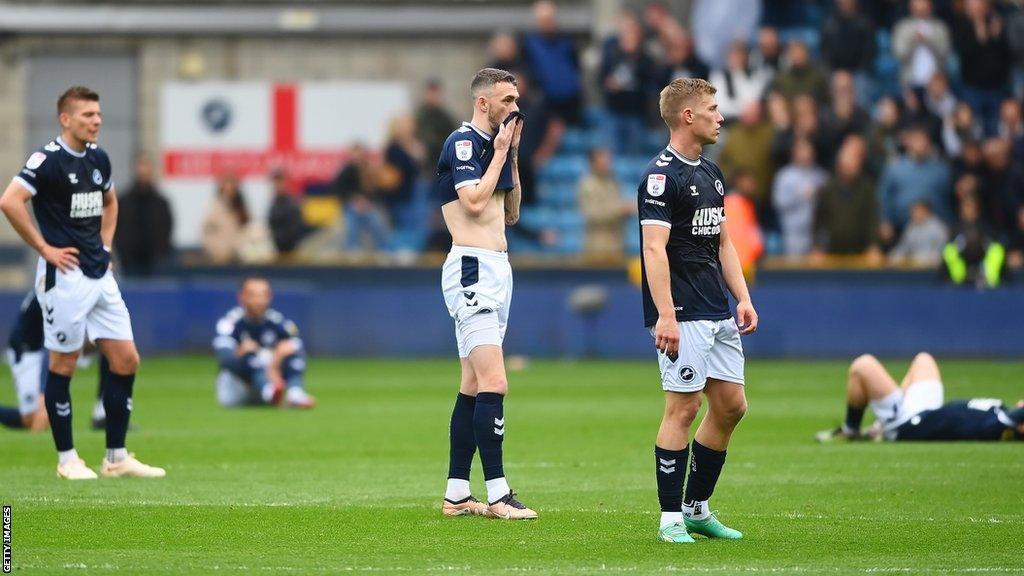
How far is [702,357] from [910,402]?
520 cm

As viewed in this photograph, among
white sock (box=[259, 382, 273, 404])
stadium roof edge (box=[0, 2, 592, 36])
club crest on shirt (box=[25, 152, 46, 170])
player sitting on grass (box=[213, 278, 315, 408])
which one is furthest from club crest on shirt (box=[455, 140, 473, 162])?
stadium roof edge (box=[0, 2, 592, 36])

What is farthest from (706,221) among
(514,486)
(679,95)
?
(514,486)

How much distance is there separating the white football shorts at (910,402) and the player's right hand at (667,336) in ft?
16.8

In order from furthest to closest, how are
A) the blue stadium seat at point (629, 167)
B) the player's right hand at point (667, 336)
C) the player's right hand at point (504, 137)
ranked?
1. the blue stadium seat at point (629, 167)
2. the player's right hand at point (504, 137)
3. the player's right hand at point (667, 336)

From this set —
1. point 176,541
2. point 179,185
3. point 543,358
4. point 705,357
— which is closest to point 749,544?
point 705,357

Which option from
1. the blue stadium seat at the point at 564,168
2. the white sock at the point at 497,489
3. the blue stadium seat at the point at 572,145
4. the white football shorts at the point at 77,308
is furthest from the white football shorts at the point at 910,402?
the blue stadium seat at the point at 572,145

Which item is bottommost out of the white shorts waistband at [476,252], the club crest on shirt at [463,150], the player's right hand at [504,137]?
the white shorts waistband at [476,252]

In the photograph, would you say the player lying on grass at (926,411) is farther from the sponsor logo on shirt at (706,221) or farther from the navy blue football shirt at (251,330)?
the navy blue football shirt at (251,330)

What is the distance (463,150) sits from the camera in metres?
9.65

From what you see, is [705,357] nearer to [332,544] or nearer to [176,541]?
[332,544]

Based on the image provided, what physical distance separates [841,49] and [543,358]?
645cm

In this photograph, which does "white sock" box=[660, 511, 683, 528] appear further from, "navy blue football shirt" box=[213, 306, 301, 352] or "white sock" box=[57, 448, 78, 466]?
"navy blue football shirt" box=[213, 306, 301, 352]

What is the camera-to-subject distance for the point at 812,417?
1587cm

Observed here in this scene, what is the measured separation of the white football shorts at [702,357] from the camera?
8.69 meters
